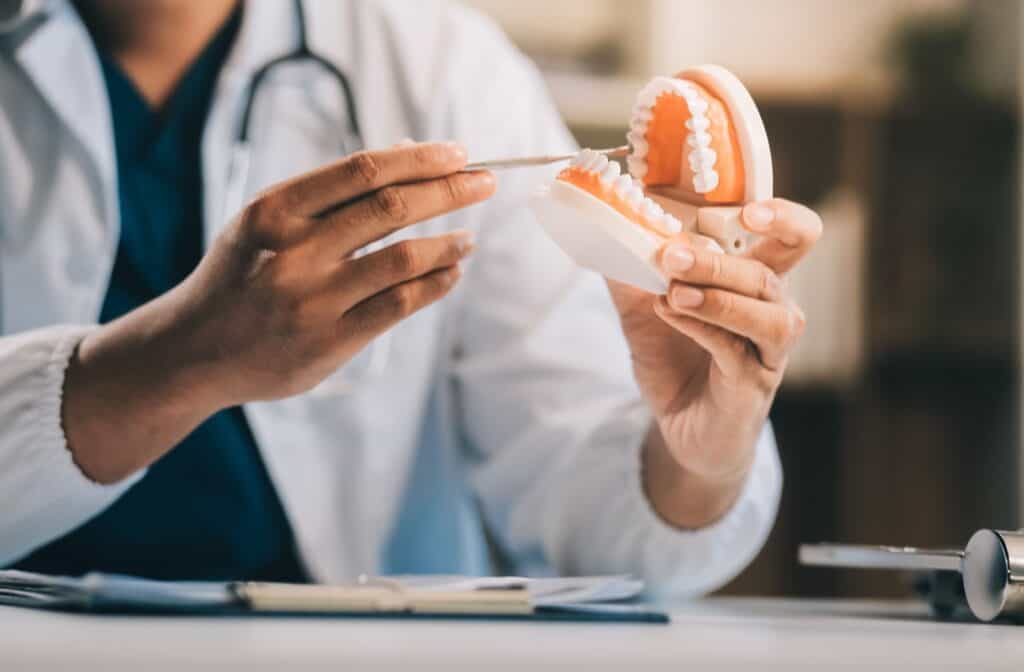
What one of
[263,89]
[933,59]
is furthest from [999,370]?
[263,89]

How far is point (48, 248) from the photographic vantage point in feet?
2.78

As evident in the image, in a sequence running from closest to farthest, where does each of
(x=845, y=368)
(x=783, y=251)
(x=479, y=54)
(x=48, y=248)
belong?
1. (x=783, y=251)
2. (x=48, y=248)
3. (x=479, y=54)
4. (x=845, y=368)

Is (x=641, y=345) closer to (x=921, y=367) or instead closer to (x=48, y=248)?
(x=48, y=248)

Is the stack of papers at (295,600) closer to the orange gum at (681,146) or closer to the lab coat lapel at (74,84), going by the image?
the orange gum at (681,146)

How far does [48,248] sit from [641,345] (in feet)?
1.56

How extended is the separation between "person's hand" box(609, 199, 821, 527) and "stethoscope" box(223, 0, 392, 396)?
0.28 metres

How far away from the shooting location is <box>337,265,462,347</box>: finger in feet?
1.88

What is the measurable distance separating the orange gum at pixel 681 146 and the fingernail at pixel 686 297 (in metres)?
0.07

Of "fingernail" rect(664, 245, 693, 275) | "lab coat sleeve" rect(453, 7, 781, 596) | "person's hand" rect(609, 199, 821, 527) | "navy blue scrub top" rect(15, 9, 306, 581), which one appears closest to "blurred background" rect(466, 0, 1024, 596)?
"lab coat sleeve" rect(453, 7, 781, 596)

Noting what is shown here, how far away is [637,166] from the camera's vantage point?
2.05 feet

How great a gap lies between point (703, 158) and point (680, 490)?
0.91ft

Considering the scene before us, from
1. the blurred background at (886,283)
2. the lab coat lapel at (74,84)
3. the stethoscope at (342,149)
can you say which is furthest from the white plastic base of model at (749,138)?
the blurred background at (886,283)

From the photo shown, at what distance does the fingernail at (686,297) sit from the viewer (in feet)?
1.74

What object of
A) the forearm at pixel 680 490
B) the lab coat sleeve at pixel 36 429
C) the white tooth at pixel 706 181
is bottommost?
the forearm at pixel 680 490
